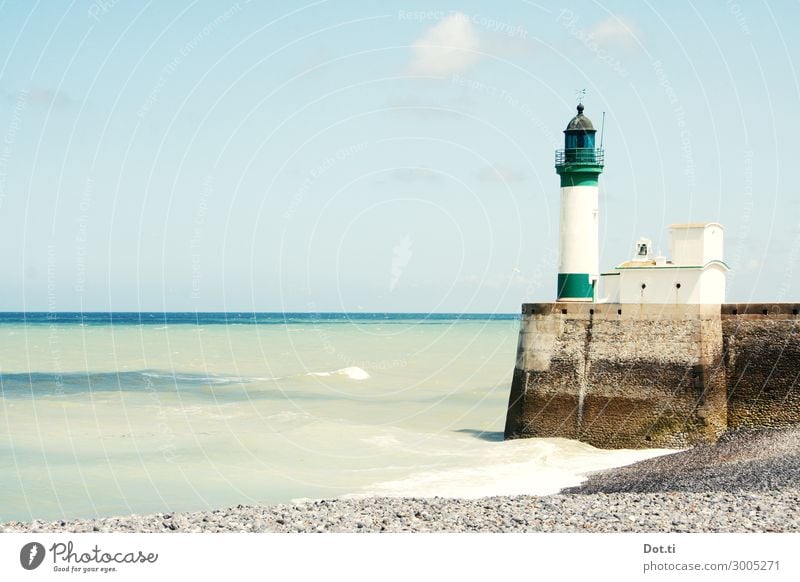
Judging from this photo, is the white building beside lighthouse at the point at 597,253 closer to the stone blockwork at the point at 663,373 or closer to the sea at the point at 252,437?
the stone blockwork at the point at 663,373

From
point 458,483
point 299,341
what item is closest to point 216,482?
point 458,483

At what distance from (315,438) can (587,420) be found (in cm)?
742

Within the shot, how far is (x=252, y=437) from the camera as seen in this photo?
2495 centimetres

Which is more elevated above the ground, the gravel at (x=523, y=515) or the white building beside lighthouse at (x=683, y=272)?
the white building beside lighthouse at (x=683, y=272)

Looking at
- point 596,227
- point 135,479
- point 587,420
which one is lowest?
point 135,479

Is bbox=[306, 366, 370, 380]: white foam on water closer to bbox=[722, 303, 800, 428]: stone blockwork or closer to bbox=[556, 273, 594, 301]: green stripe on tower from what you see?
A: bbox=[556, 273, 594, 301]: green stripe on tower

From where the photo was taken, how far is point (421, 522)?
10492mm

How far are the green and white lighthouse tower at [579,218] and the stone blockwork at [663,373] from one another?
1.40 metres

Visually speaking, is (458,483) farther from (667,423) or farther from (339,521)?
(339,521)

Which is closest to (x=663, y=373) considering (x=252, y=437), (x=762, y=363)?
(x=762, y=363)

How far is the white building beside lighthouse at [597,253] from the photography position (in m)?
21.5

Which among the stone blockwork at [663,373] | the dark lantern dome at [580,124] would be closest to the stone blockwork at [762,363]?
the stone blockwork at [663,373]

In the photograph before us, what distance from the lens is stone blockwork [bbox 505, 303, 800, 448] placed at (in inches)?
816

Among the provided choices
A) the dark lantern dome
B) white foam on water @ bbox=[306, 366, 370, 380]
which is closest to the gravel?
the dark lantern dome
